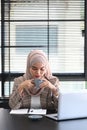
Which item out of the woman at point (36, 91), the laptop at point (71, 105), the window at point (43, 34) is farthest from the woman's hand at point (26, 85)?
Answer: the window at point (43, 34)

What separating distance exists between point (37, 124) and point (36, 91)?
0.71m

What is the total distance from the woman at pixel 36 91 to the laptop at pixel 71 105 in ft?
1.54

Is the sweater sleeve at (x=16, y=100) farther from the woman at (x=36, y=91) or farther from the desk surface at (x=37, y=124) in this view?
the desk surface at (x=37, y=124)

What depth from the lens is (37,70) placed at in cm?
303

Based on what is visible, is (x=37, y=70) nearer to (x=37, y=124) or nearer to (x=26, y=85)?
(x=26, y=85)

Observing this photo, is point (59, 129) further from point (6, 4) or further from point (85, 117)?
point (6, 4)

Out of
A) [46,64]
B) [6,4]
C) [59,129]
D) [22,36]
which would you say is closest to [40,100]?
[46,64]

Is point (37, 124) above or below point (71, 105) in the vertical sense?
below

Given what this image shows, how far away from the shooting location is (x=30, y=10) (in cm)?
393

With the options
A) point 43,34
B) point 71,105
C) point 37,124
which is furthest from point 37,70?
point 43,34

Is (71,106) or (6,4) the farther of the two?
(6,4)

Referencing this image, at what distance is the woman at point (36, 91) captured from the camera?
300 cm

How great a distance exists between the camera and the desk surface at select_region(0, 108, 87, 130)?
2.27 metres

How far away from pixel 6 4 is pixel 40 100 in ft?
4.79
